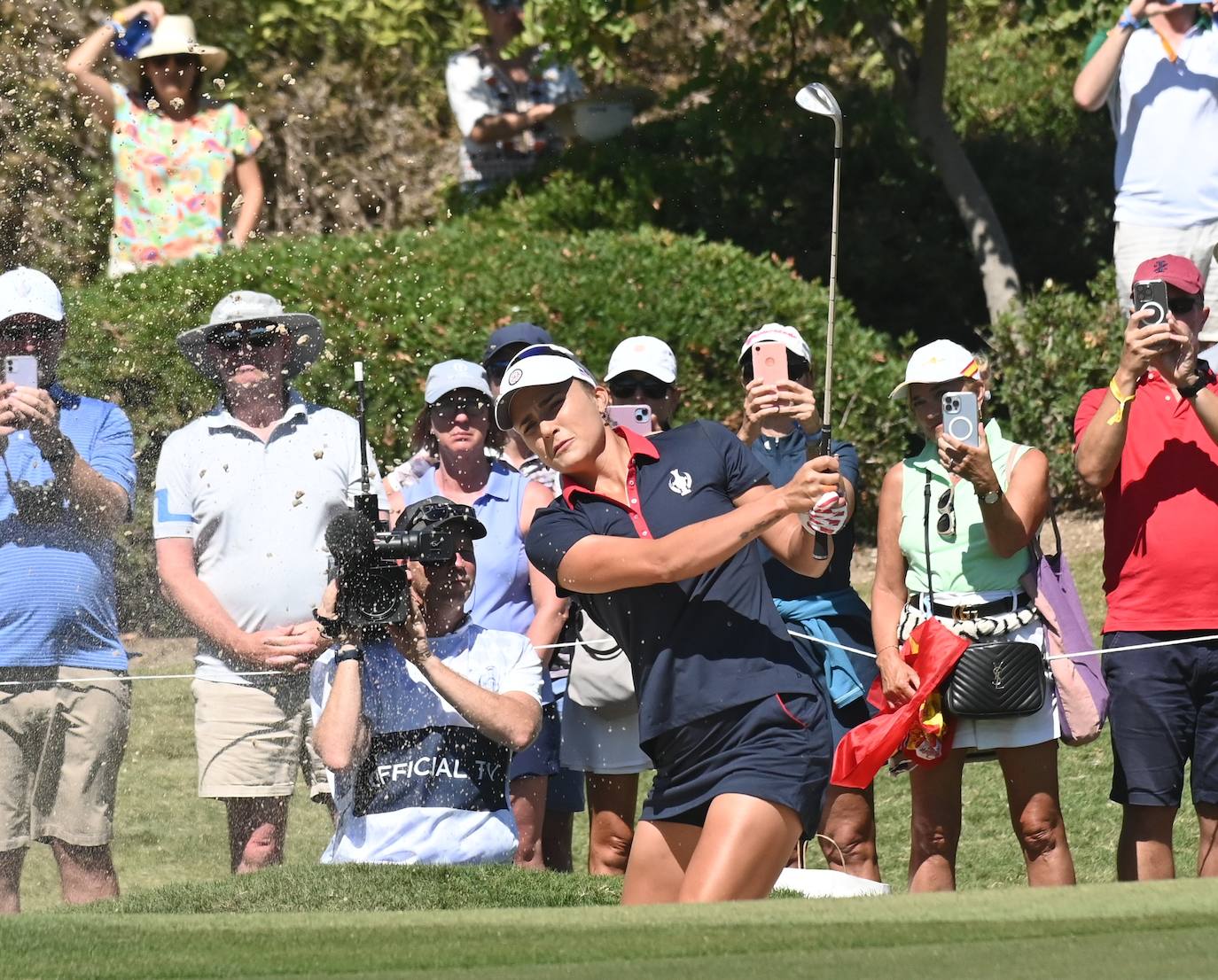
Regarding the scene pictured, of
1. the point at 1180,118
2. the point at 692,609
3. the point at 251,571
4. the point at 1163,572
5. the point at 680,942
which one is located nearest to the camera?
the point at 680,942

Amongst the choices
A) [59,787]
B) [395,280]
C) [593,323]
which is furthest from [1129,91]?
[59,787]

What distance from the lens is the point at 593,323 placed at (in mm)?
10289

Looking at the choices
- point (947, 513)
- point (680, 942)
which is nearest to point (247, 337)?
point (947, 513)

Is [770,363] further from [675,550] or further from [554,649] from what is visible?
[675,550]

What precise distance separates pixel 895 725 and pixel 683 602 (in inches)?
44.6

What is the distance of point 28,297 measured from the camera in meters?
6.68

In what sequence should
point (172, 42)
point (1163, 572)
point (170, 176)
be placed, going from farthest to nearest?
point (170, 176), point (172, 42), point (1163, 572)

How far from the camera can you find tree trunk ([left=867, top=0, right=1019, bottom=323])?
12.0m

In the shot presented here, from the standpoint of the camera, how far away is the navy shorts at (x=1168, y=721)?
625 cm

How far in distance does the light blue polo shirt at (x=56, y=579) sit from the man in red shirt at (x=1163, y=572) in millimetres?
3137

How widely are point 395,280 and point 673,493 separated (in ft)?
17.7

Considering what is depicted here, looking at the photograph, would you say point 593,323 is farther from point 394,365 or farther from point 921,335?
point 921,335

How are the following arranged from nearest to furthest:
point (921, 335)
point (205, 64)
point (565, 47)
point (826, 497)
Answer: point (826, 497)
point (205, 64)
point (565, 47)
point (921, 335)

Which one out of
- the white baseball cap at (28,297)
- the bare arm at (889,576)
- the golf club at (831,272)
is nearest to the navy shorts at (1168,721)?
the bare arm at (889,576)
